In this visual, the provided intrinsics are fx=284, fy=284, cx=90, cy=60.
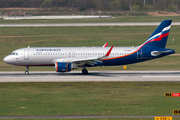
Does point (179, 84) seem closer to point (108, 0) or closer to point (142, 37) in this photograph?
point (142, 37)

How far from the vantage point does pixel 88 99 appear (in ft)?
88.5

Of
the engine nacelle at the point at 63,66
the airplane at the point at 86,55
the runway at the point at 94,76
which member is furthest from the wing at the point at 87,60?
the runway at the point at 94,76

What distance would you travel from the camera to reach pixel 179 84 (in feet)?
109

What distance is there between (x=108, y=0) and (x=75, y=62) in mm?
140084

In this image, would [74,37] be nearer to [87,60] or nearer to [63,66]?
[87,60]

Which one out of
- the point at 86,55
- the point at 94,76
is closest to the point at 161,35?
the point at 86,55

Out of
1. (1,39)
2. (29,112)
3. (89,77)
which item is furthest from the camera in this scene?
(1,39)

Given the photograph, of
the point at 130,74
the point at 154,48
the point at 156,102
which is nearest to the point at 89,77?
the point at 130,74

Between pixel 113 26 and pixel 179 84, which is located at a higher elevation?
pixel 113 26

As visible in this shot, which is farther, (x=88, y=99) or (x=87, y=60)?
(x=87, y=60)

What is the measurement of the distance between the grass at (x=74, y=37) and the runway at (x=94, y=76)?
13920mm

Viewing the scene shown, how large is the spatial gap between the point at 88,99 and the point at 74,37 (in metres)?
52.8

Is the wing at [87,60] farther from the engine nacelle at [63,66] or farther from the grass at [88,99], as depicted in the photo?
the grass at [88,99]

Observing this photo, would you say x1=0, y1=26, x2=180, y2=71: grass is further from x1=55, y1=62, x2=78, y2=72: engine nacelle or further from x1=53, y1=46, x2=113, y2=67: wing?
x1=55, y1=62, x2=78, y2=72: engine nacelle
